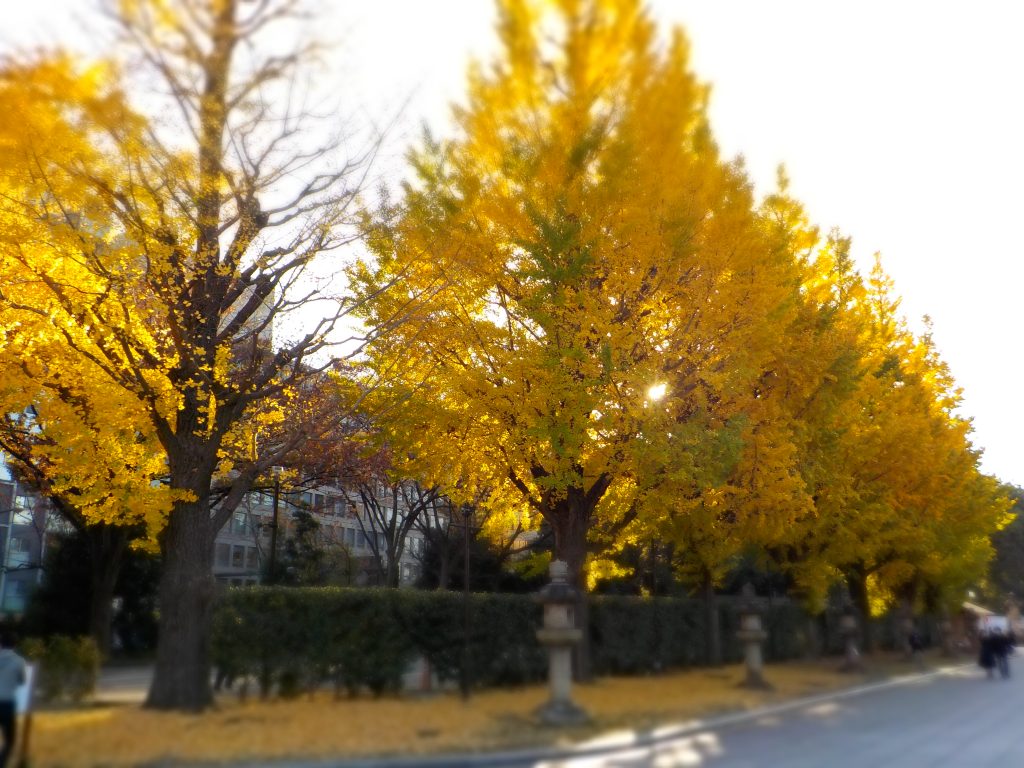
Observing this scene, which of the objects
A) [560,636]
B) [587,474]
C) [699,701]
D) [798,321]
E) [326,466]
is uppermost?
[798,321]

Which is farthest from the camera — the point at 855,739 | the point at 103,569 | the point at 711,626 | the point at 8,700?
the point at 103,569

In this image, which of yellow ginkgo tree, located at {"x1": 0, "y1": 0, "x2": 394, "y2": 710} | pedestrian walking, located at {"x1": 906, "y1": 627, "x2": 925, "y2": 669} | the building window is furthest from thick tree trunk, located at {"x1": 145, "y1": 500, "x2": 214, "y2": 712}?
the building window

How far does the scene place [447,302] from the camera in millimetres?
15234

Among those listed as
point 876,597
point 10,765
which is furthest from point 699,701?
point 876,597

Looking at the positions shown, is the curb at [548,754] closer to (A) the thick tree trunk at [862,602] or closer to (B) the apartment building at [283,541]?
(A) the thick tree trunk at [862,602]

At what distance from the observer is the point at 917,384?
26016 millimetres

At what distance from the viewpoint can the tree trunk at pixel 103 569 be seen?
23.0 metres

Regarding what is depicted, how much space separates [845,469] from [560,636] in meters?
11.9

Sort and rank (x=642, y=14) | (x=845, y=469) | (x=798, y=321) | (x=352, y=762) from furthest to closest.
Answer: (x=845, y=469) → (x=798, y=321) → (x=642, y=14) → (x=352, y=762)

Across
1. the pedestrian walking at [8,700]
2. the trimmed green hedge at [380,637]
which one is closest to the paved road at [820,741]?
the pedestrian walking at [8,700]

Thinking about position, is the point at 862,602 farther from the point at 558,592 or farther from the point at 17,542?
the point at 17,542

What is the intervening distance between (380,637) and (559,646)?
11.9 feet

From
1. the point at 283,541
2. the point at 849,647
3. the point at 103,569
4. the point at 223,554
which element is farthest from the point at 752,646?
the point at 223,554

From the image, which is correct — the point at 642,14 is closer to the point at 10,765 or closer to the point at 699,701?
the point at 699,701
